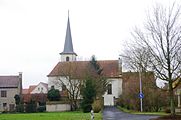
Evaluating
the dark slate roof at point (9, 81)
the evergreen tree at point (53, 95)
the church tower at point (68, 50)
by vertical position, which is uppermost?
the church tower at point (68, 50)

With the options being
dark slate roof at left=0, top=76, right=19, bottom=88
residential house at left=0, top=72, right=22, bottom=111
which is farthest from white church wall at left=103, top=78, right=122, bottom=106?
dark slate roof at left=0, top=76, right=19, bottom=88

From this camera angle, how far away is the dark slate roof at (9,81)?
290 ft

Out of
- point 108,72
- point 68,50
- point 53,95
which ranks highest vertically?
point 68,50

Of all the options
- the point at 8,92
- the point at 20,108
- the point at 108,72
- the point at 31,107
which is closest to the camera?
the point at 31,107

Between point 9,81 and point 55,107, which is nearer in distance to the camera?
A: point 55,107

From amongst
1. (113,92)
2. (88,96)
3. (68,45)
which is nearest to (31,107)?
(88,96)

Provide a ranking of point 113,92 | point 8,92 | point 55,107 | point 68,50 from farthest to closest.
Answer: point 68,50
point 113,92
point 8,92
point 55,107

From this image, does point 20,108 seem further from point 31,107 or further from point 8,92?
point 8,92

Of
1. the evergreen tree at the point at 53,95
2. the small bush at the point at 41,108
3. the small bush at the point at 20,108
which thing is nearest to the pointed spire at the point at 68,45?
the small bush at the point at 20,108

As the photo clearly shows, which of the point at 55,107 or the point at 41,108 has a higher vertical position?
the point at 55,107

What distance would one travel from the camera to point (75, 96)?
70875mm

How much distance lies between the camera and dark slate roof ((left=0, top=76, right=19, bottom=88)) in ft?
290

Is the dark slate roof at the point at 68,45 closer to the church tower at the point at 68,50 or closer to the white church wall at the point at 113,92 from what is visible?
the church tower at the point at 68,50

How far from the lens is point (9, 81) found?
8956 centimetres
